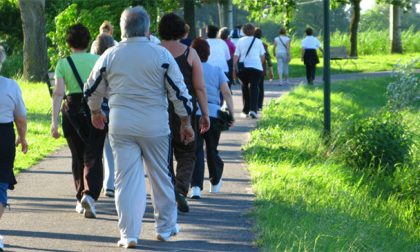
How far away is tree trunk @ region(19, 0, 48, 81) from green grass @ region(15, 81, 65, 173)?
1.66 metres

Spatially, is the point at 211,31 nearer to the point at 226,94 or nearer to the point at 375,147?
the point at 375,147

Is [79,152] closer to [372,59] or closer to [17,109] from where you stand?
[17,109]

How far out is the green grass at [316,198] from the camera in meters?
8.70

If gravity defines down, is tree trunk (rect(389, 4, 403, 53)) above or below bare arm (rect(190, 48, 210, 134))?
below

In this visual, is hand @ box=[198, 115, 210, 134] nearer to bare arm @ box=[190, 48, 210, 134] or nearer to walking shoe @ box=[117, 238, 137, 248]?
bare arm @ box=[190, 48, 210, 134]

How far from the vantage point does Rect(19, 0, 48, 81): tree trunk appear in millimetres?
29766

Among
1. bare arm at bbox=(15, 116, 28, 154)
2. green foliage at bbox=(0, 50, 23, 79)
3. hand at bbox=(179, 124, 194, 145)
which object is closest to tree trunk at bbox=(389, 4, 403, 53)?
green foliage at bbox=(0, 50, 23, 79)

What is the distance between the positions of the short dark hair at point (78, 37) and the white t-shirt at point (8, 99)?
5.28 ft

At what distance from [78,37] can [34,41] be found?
20.3 m

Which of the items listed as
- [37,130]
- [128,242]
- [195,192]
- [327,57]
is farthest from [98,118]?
[37,130]

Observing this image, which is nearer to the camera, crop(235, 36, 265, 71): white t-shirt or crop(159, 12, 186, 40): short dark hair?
crop(159, 12, 186, 40): short dark hair

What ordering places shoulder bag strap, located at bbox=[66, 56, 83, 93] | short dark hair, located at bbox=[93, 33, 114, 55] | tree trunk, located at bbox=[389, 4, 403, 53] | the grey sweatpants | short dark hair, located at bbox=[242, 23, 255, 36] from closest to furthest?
the grey sweatpants
shoulder bag strap, located at bbox=[66, 56, 83, 93]
short dark hair, located at bbox=[93, 33, 114, 55]
short dark hair, located at bbox=[242, 23, 255, 36]
tree trunk, located at bbox=[389, 4, 403, 53]

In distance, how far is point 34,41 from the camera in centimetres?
2984

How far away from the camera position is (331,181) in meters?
12.3
